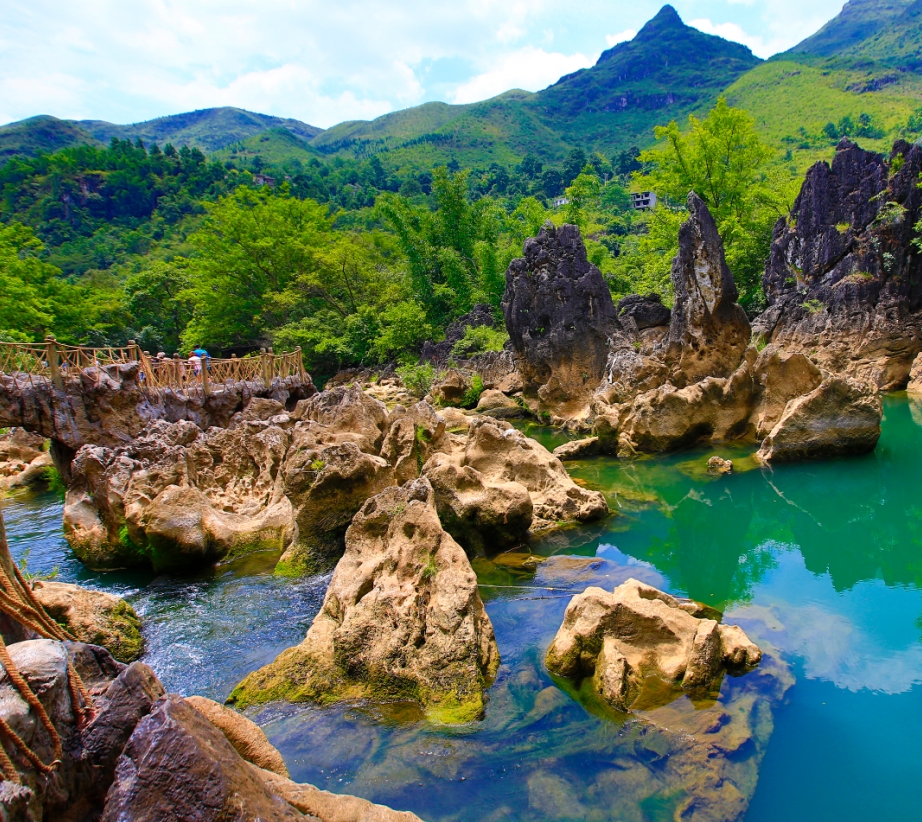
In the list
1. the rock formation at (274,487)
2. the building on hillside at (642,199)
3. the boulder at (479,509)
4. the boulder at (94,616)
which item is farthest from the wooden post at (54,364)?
the building on hillside at (642,199)

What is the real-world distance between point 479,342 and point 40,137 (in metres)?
120

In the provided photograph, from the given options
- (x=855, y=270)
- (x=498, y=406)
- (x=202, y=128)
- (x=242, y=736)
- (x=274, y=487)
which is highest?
(x=202, y=128)

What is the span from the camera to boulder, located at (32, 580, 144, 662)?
5.51 meters

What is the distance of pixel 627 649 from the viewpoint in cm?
531

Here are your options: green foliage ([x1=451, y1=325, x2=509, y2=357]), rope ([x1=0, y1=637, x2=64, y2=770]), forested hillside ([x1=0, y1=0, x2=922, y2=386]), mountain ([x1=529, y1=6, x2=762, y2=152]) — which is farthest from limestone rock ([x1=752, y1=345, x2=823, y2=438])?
mountain ([x1=529, y1=6, x2=762, y2=152])

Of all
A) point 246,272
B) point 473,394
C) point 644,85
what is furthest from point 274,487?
point 644,85

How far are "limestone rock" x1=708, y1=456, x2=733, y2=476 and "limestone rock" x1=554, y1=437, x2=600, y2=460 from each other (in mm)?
2978

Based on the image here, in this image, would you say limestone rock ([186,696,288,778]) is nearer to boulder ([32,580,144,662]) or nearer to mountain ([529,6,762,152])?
boulder ([32,580,144,662])

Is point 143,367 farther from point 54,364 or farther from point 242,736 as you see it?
point 242,736

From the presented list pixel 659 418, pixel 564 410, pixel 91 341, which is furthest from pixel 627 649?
pixel 91 341

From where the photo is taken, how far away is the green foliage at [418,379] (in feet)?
78.5

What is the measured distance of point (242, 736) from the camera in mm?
3006

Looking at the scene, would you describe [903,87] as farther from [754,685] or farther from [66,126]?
[66,126]

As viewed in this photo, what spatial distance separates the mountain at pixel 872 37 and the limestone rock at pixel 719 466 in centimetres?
8935
